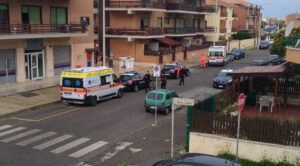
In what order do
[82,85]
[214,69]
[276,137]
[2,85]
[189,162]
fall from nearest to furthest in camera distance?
[189,162]
[276,137]
[82,85]
[2,85]
[214,69]

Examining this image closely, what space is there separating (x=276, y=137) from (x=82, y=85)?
13.9m

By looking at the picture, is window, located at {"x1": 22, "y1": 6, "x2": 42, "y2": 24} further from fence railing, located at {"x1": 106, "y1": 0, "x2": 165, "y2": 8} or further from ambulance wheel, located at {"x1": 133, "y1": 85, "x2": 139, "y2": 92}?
fence railing, located at {"x1": 106, "y1": 0, "x2": 165, "y2": 8}

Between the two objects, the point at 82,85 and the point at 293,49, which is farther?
the point at 82,85

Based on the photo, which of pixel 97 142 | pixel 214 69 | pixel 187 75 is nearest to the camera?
pixel 97 142

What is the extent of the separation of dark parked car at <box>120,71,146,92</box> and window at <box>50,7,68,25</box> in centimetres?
800

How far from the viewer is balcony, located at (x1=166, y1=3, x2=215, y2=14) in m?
57.9

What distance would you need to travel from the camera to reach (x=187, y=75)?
42.5 m

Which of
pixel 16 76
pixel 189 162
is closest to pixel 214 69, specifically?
pixel 16 76

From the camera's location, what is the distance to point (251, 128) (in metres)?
15.7

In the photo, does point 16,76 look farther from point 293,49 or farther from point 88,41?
point 293,49

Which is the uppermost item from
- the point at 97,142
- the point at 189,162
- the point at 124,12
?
the point at 124,12

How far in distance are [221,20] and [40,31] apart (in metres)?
54.1

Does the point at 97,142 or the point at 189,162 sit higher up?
the point at 189,162

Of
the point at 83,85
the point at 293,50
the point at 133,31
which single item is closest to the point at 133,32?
the point at 133,31
